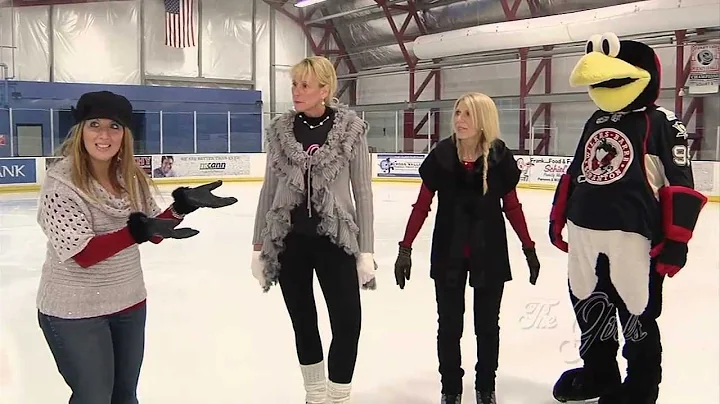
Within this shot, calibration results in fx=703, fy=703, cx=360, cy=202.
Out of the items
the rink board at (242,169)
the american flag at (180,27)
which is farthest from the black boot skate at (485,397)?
the american flag at (180,27)

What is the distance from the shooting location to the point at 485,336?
2725 mm

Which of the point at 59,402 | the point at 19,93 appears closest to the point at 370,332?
the point at 59,402

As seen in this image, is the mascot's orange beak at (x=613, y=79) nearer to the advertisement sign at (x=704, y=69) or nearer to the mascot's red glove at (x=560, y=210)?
the mascot's red glove at (x=560, y=210)

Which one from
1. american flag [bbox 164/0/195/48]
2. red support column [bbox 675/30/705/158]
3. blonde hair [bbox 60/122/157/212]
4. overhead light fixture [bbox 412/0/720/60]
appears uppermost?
american flag [bbox 164/0/195/48]

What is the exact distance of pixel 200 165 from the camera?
14.9 meters

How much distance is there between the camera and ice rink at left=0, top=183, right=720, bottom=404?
3059 mm

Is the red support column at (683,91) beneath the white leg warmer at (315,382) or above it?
above

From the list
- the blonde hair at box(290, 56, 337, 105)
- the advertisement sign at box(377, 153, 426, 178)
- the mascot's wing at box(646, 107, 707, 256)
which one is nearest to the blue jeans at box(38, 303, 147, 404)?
the blonde hair at box(290, 56, 337, 105)

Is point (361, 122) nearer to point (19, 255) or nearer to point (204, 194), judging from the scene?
point (204, 194)

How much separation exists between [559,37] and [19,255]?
11370 millimetres

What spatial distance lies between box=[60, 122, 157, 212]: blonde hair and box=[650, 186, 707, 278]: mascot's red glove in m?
1.73

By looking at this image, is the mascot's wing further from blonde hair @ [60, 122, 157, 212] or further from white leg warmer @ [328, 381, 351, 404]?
blonde hair @ [60, 122, 157, 212]

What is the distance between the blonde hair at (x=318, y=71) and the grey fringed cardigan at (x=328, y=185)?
0.12 metres

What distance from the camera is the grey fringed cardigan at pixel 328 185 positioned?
237 centimetres
